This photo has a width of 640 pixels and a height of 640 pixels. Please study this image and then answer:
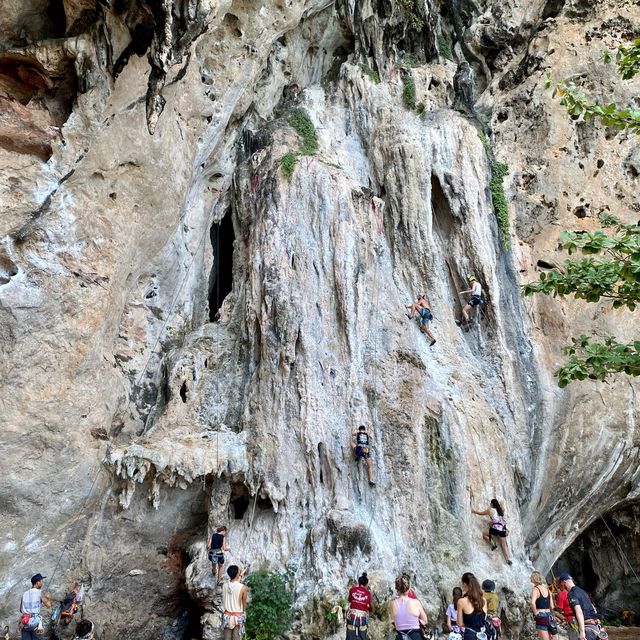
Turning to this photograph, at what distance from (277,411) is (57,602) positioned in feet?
15.8

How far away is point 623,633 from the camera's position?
1289 cm

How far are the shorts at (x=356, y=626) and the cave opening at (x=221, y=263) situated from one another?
7.91m

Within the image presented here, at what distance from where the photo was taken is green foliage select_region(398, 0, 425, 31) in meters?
17.4

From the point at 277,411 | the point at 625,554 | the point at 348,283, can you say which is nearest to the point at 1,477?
the point at 277,411

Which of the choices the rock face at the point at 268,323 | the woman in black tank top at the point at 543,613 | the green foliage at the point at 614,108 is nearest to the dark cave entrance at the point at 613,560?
the rock face at the point at 268,323

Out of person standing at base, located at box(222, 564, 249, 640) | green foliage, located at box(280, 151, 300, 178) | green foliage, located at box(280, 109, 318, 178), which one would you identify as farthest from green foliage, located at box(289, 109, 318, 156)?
person standing at base, located at box(222, 564, 249, 640)

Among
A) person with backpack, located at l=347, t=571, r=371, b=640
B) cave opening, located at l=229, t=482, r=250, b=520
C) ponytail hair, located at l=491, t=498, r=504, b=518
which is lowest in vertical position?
person with backpack, located at l=347, t=571, r=371, b=640

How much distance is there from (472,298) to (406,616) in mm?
8246

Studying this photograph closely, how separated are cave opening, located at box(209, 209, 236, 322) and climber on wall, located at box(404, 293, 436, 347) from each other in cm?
428

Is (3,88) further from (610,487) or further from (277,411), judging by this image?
(610,487)

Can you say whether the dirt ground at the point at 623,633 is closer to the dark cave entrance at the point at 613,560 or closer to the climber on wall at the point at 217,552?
the dark cave entrance at the point at 613,560

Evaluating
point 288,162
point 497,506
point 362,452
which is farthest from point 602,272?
point 288,162

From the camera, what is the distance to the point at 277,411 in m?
10.9

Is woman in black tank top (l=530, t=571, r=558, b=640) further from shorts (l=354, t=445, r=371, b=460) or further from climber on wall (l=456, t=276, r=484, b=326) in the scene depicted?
climber on wall (l=456, t=276, r=484, b=326)
